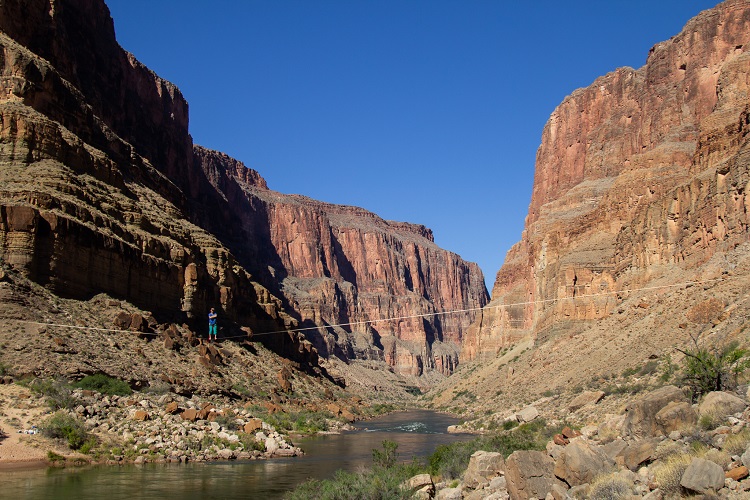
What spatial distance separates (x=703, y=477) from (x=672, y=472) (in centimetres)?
72

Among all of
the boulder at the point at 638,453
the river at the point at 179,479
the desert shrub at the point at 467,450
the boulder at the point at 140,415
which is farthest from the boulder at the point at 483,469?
the boulder at the point at 140,415

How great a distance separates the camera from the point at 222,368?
6094 centimetres

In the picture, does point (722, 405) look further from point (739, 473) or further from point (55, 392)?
point (55, 392)

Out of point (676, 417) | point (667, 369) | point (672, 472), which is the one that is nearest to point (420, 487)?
point (676, 417)

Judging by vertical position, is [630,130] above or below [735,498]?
above

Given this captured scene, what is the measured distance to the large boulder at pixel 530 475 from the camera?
639 inches

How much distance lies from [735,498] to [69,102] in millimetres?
67157

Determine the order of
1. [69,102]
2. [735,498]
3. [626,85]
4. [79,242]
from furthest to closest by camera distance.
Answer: [626,85]
[69,102]
[79,242]
[735,498]

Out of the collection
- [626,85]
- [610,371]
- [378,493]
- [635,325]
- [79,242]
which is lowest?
[378,493]

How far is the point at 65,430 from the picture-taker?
33188 mm

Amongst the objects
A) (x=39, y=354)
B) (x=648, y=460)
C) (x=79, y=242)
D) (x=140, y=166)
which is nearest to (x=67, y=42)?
(x=140, y=166)

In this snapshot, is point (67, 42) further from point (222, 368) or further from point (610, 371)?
point (610, 371)

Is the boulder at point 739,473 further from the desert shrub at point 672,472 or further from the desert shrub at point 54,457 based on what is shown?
the desert shrub at point 54,457

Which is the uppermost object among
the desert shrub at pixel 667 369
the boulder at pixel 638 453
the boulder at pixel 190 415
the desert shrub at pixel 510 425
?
the desert shrub at pixel 667 369
